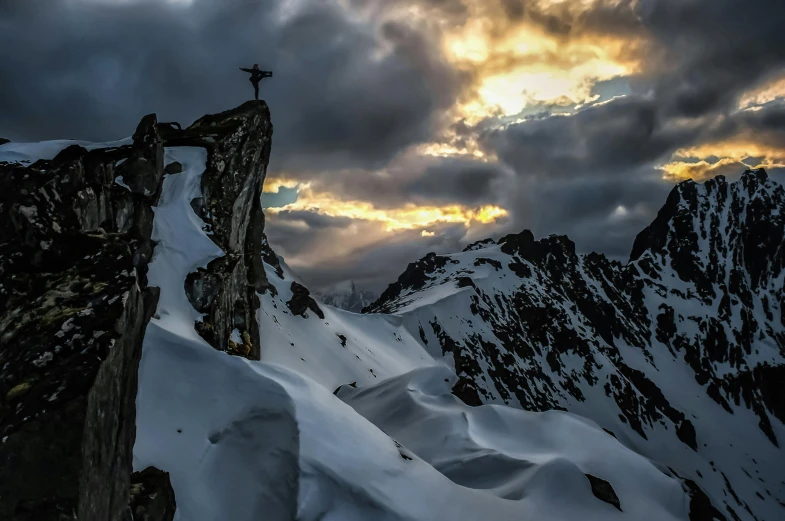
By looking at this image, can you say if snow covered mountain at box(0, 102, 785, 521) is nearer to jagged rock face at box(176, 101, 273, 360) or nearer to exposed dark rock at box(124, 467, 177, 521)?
exposed dark rock at box(124, 467, 177, 521)

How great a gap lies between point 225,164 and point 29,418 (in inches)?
1168

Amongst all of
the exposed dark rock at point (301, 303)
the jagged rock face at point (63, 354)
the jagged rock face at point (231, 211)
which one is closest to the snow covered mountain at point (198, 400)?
the jagged rock face at point (63, 354)

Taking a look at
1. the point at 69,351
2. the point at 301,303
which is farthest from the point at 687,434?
the point at 69,351

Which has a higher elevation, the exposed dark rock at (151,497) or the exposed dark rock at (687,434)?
the exposed dark rock at (151,497)

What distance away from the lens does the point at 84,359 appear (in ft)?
28.9

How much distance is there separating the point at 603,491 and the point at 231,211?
27543mm

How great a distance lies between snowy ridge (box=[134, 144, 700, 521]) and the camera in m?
15.2

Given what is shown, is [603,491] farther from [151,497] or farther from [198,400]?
[151,497]

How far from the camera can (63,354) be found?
29.5 feet

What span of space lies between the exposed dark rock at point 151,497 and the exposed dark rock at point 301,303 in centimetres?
5600

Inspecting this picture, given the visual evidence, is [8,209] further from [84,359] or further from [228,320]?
[228,320]

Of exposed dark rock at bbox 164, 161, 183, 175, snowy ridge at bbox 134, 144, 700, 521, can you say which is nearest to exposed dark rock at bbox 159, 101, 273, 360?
snowy ridge at bbox 134, 144, 700, 521

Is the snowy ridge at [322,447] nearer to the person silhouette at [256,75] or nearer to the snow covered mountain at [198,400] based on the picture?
the snow covered mountain at [198,400]

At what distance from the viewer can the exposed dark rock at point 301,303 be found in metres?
70.2
